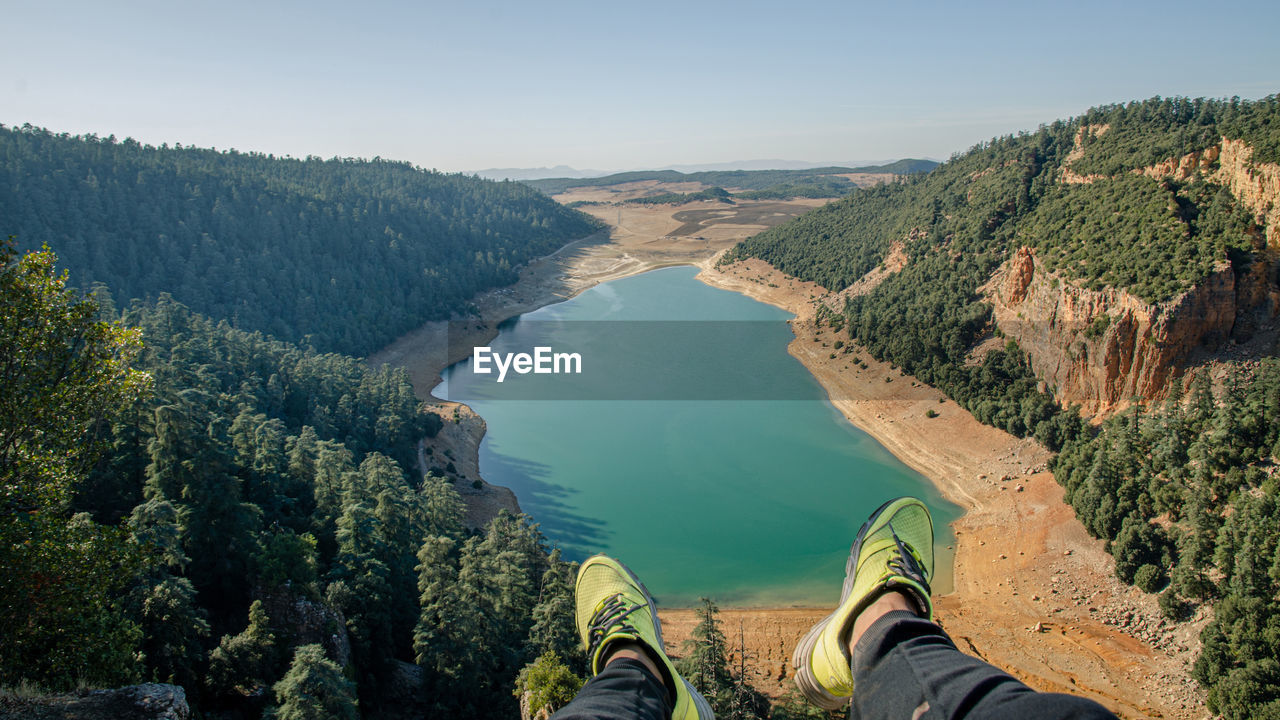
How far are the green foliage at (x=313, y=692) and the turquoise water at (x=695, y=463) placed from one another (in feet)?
51.3

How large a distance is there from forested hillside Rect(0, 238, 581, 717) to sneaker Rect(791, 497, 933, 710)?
26.3 ft

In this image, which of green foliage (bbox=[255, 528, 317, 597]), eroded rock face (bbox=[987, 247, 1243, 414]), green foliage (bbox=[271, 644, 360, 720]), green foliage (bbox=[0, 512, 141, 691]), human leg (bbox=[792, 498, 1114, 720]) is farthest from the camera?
eroded rock face (bbox=[987, 247, 1243, 414])

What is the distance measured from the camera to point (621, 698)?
456cm

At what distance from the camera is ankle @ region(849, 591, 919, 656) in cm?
546

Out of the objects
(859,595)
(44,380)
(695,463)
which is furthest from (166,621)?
(695,463)

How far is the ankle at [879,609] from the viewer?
17.9ft

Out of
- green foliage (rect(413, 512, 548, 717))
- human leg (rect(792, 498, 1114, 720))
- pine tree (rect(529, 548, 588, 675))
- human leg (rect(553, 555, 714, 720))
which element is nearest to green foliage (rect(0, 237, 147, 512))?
human leg (rect(553, 555, 714, 720))

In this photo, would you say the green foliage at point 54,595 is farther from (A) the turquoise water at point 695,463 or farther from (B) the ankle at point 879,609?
(A) the turquoise water at point 695,463

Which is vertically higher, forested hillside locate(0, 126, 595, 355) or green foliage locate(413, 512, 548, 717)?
forested hillside locate(0, 126, 595, 355)

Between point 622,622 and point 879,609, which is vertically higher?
point 879,609

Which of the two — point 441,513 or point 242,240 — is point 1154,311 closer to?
point 441,513

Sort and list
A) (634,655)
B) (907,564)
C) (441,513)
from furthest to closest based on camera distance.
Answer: (441,513)
(907,564)
(634,655)

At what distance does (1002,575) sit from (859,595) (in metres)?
24.7

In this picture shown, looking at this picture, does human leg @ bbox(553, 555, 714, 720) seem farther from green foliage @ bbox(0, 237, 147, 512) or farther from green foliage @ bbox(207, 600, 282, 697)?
green foliage @ bbox(207, 600, 282, 697)
